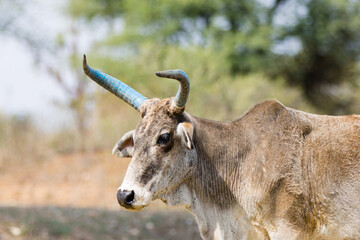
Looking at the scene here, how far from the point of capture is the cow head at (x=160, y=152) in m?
4.40

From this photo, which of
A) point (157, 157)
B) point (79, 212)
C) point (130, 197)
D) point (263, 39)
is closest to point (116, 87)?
point (157, 157)

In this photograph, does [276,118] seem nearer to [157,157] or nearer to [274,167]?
[274,167]

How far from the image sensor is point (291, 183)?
450 cm

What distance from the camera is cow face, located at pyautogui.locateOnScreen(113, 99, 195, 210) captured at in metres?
4.40

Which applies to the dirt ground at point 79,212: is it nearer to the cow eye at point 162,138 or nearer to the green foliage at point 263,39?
the cow eye at point 162,138

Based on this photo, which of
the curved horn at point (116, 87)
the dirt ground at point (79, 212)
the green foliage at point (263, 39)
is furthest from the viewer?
the green foliage at point (263, 39)

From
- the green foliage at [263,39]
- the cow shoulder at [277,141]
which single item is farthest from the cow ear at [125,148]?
the green foliage at [263,39]

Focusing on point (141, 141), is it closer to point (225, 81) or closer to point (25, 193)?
point (25, 193)

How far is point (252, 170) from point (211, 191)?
47cm

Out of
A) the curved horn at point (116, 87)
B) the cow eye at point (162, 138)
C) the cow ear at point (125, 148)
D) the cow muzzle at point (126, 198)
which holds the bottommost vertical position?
the cow muzzle at point (126, 198)

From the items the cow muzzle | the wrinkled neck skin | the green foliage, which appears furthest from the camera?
the green foliage

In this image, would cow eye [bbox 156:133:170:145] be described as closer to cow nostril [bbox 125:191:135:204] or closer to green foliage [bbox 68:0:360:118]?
cow nostril [bbox 125:191:135:204]

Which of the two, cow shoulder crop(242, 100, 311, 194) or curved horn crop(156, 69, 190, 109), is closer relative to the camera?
curved horn crop(156, 69, 190, 109)

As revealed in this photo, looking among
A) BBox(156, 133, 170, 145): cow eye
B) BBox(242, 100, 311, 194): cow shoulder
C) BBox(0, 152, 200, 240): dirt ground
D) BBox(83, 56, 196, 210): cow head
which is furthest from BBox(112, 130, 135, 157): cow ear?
BBox(0, 152, 200, 240): dirt ground
